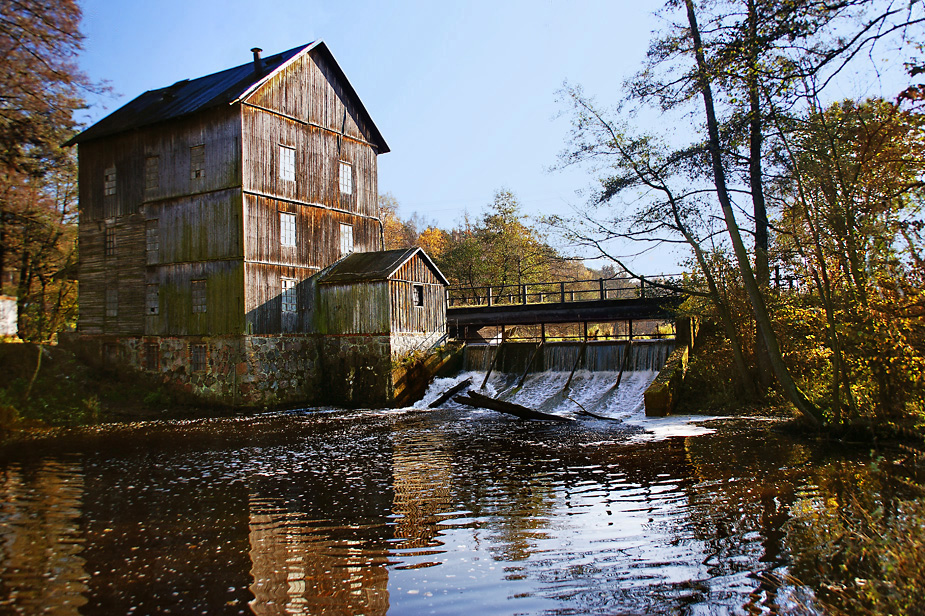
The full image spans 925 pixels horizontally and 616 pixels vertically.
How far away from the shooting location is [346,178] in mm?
24891

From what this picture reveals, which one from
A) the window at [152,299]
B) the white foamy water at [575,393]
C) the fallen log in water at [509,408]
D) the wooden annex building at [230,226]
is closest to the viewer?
the fallen log in water at [509,408]

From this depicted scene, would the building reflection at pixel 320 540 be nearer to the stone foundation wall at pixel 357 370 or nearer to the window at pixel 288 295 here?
the stone foundation wall at pixel 357 370

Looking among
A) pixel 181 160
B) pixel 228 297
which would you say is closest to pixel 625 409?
pixel 228 297

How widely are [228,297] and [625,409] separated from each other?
42.3 ft

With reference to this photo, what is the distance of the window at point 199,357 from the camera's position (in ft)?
68.9

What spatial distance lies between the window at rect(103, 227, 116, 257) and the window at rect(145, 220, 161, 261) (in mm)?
1866

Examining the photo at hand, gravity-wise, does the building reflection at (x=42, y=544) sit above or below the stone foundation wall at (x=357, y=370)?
below

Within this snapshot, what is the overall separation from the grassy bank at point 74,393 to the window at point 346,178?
9462 mm

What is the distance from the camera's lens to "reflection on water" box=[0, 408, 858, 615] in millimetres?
4895

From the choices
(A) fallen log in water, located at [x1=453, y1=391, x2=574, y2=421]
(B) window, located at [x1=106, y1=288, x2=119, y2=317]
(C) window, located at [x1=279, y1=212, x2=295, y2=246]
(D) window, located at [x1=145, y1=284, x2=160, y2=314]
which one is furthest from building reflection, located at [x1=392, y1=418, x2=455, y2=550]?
(B) window, located at [x1=106, y1=288, x2=119, y2=317]

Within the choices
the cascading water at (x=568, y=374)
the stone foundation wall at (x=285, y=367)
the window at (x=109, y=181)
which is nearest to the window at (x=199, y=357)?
the stone foundation wall at (x=285, y=367)

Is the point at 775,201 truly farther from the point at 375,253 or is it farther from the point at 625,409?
the point at 375,253

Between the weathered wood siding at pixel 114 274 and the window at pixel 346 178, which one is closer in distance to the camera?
the weathered wood siding at pixel 114 274

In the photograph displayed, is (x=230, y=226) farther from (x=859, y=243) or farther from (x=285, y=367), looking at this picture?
(x=859, y=243)
